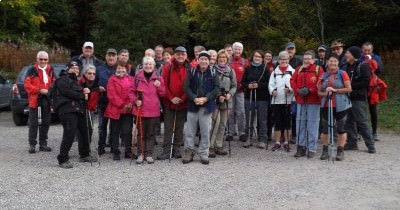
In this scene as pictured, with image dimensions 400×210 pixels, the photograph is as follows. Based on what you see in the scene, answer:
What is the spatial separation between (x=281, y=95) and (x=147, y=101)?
267cm

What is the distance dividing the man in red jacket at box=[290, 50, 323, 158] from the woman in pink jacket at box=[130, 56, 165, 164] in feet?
8.10

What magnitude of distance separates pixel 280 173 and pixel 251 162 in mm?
948

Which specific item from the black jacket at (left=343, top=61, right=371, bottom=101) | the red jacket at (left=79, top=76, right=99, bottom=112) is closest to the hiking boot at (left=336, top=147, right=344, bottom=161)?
the black jacket at (left=343, top=61, right=371, bottom=101)

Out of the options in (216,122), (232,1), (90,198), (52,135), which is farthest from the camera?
(232,1)

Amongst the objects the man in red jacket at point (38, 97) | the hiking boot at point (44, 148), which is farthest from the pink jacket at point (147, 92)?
the hiking boot at point (44, 148)

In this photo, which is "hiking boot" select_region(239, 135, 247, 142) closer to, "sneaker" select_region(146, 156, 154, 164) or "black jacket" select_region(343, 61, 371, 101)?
"black jacket" select_region(343, 61, 371, 101)

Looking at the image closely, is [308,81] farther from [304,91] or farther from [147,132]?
[147,132]

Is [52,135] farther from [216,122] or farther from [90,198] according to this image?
[90,198]

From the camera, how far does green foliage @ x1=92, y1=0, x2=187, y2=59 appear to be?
28977 millimetres

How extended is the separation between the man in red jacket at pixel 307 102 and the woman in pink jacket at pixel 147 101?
2468 millimetres

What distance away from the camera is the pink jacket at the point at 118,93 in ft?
29.2

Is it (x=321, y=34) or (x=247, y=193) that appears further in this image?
(x=321, y=34)

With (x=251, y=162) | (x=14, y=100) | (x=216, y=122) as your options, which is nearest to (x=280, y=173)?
(x=251, y=162)

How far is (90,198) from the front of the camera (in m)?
6.55
